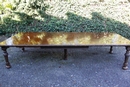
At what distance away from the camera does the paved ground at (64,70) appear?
2.51 metres

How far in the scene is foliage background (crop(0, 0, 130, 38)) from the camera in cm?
484

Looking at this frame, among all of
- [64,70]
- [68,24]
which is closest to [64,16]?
[68,24]

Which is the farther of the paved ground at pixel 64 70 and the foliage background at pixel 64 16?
the foliage background at pixel 64 16

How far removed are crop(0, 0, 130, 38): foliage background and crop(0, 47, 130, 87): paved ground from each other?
1205 mm

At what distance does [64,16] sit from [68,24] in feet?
1.13

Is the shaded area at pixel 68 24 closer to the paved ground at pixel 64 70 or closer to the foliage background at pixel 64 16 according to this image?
the foliage background at pixel 64 16

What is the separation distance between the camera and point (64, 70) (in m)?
2.93

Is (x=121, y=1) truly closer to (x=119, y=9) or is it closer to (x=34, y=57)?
(x=119, y=9)

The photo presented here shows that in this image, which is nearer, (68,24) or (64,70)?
(64,70)

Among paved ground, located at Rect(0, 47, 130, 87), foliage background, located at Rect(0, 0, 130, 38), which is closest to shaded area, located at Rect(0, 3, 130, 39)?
foliage background, located at Rect(0, 0, 130, 38)

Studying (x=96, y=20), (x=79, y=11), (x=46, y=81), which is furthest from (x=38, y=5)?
(x=46, y=81)

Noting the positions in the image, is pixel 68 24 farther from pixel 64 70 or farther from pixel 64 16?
pixel 64 70

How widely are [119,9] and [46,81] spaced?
3.97 metres

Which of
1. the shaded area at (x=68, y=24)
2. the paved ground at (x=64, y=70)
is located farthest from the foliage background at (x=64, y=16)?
the paved ground at (x=64, y=70)
